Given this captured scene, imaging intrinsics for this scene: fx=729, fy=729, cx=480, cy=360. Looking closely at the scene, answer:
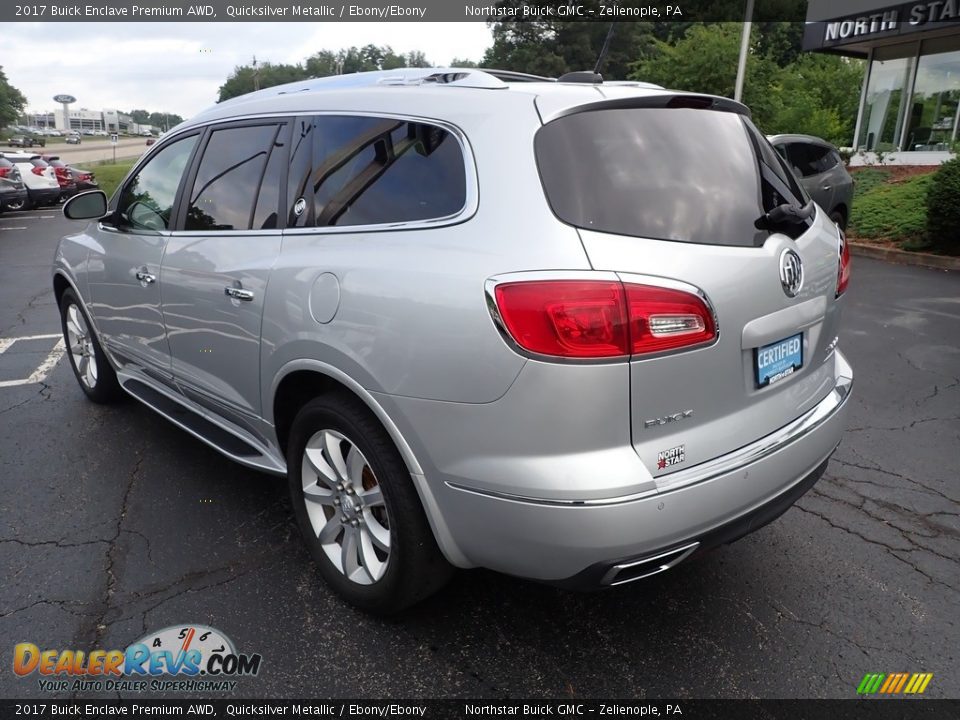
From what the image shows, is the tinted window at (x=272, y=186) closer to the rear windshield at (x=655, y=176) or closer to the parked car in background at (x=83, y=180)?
the rear windshield at (x=655, y=176)

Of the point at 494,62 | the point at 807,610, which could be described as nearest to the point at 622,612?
the point at 807,610

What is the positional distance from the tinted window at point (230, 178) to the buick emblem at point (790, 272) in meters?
1.89

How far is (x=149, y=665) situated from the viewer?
2424 mm

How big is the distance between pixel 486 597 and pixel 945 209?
33.5ft

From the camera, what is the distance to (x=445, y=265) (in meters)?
2.14

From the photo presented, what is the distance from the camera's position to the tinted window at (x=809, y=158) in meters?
10.0

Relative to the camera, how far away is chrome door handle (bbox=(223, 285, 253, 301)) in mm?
2809

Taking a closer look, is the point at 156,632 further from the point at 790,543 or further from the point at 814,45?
the point at 814,45

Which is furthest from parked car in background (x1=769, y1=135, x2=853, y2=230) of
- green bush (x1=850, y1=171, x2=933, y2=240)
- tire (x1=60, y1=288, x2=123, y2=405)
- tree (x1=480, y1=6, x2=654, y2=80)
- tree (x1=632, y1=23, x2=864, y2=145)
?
tree (x1=480, y1=6, x2=654, y2=80)

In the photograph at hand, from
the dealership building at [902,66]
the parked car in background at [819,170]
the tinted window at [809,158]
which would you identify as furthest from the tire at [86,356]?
the dealership building at [902,66]

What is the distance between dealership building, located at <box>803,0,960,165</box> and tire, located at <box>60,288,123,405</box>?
1888 cm

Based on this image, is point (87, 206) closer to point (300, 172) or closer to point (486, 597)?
point (300, 172)

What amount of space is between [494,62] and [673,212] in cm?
6660

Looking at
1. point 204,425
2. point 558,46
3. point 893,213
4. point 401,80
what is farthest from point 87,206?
point 558,46
